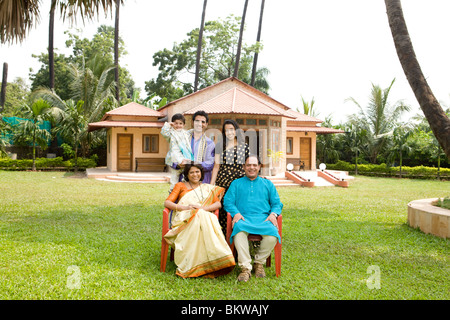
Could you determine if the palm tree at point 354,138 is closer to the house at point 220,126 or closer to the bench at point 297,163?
the house at point 220,126

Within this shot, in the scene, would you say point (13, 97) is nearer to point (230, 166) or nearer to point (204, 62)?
point (204, 62)

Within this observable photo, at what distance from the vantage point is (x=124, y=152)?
1973 cm

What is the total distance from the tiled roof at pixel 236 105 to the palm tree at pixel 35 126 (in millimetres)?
8563

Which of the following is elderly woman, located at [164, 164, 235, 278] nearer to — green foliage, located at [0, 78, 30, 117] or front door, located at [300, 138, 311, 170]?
front door, located at [300, 138, 311, 170]

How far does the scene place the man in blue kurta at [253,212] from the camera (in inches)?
157

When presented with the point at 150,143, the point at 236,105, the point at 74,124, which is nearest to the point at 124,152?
the point at 150,143

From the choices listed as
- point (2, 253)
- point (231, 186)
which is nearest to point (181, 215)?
point (231, 186)

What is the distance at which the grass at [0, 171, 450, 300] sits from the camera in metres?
3.52

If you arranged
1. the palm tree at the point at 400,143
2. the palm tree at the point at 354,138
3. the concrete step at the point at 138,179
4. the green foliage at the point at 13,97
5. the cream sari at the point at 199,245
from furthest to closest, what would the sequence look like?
the green foliage at the point at 13,97 → the palm tree at the point at 354,138 → the palm tree at the point at 400,143 → the concrete step at the point at 138,179 → the cream sari at the point at 199,245

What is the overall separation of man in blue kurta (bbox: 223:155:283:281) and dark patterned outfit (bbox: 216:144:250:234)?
0.63ft

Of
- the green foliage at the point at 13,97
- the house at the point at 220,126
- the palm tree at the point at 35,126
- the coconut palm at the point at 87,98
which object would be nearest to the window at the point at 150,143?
the house at the point at 220,126

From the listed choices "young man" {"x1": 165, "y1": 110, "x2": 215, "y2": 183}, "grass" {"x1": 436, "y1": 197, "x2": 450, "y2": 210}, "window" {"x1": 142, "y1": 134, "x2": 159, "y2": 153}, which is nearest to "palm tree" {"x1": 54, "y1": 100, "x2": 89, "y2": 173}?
"window" {"x1": 142, "y1": 134, "x2": 159, "y2": 153}

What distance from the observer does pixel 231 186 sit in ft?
14.4
